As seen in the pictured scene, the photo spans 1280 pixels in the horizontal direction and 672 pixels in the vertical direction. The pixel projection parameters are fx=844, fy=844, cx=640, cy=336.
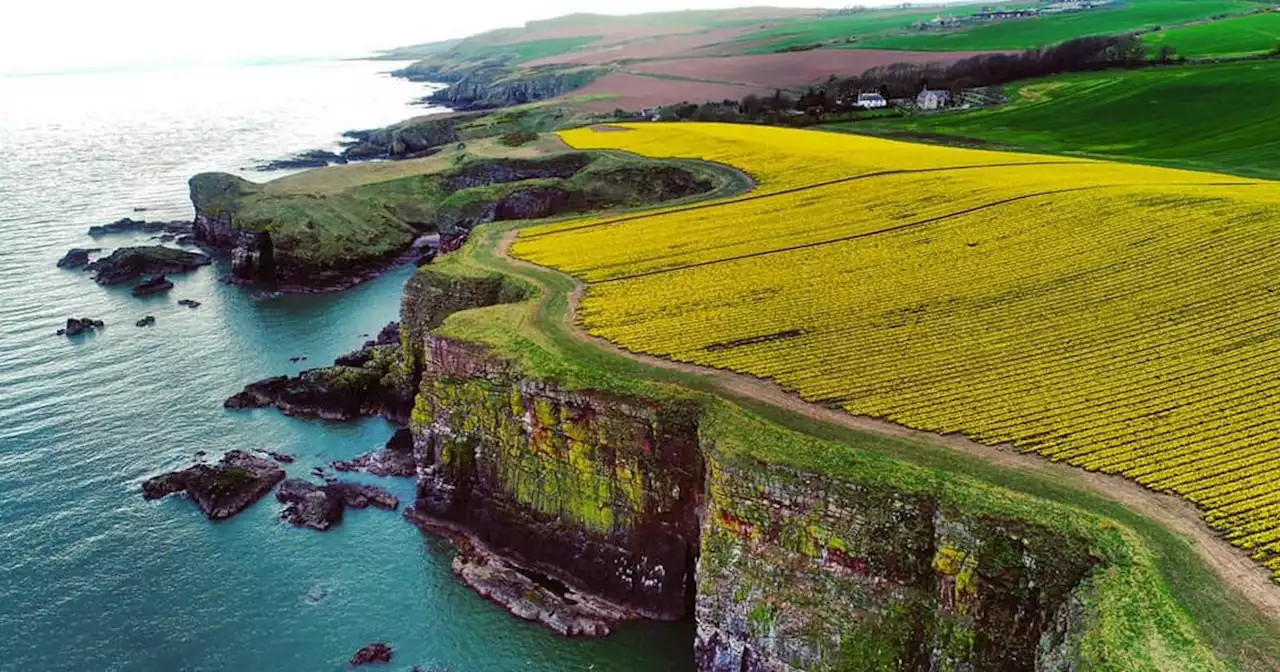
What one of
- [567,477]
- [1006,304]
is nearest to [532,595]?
[567,477]

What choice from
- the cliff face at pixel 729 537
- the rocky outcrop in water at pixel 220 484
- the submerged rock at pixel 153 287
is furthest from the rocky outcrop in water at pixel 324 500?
the submerged rock at pixel 153 287

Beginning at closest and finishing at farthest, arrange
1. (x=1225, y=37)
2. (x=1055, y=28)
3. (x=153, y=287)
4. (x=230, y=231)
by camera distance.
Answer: (x=153, y=287), (x=230, y=231), (x=1225, y=37), (x=1055, y=28)

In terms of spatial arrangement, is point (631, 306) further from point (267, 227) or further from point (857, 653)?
point (267, 227)

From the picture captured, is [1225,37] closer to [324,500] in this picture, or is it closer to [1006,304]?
[1006,304]

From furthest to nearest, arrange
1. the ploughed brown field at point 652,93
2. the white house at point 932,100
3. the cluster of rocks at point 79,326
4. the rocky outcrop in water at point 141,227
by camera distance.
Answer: the ploughed brown field at point 652,93 < the white house at point 932,100 < the rocky outcrop in water at point 141,227 < the cluster of rocks at point 79,326

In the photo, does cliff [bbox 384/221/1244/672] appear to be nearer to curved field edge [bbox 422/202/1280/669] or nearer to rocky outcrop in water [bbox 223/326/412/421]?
curved field edge [bbox 422/202/1280/669]

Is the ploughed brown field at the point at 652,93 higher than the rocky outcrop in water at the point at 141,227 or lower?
higher

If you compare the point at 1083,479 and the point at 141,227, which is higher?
the point at 1083,479

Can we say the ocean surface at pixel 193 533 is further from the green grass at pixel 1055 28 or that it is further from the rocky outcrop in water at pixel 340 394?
the green grass at pixel 1055 28
